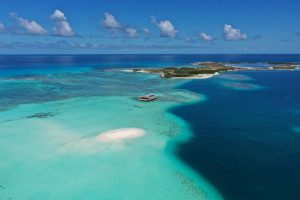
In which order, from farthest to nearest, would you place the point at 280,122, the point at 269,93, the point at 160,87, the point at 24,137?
the point at 160,87
the point at 269,93
the point at 280,122
the point at 24,137

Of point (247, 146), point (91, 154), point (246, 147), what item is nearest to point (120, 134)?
point (91, 154)

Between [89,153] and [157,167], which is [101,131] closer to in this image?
[89,153]

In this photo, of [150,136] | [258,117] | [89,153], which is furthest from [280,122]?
[89,153]

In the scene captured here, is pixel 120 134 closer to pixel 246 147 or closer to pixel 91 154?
pixel 91 154

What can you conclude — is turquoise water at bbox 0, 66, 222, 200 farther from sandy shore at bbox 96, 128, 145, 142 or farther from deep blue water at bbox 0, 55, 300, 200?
deep blue water at bbox 0, 55, 300, 200

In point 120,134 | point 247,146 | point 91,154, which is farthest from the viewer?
point 120,134

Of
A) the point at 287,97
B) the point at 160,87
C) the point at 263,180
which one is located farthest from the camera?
the point at 160,87

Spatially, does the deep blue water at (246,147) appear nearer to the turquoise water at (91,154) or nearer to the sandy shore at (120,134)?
the turquoise water at (91,154)
